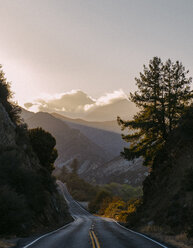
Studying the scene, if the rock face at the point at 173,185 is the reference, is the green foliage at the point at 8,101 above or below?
above

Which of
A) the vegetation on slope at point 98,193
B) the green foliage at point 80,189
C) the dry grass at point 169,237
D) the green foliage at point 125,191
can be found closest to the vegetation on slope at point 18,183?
the dry grass at point 169,237

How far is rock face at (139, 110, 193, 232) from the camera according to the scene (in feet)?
67.3

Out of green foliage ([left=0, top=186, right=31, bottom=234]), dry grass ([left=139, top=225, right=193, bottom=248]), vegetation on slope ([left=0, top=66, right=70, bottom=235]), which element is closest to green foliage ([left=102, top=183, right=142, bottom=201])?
vegetation on slope ([left=0, top=66, right=70, bottom=235])

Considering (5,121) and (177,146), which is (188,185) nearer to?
(177,146)

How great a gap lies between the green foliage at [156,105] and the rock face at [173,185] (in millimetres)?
1942

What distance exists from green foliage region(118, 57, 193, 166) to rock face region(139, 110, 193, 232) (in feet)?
6.37

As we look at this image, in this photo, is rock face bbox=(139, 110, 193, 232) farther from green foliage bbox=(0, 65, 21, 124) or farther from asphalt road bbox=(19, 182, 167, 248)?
green foliage bbox=(0, 65, 21, 124)

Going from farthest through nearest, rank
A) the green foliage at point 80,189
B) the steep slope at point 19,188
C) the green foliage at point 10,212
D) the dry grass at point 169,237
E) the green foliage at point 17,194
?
1. the green foliage at point 80,189
2. the steep slope at point 19,188
3. the green foliage at point 17,194
4. the green foliage at point 10,212
5. the dry grass at point 169,237

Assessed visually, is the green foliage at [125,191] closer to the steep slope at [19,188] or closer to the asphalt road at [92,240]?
the steep slope at [19,188]

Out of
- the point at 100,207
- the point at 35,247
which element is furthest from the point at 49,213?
the point at 100,207

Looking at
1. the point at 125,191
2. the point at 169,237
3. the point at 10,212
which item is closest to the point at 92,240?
the point at 169,237

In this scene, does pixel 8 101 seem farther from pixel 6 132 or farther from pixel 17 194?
pixel 17 194

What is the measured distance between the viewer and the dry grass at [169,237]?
14.3m

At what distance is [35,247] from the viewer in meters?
13.1
